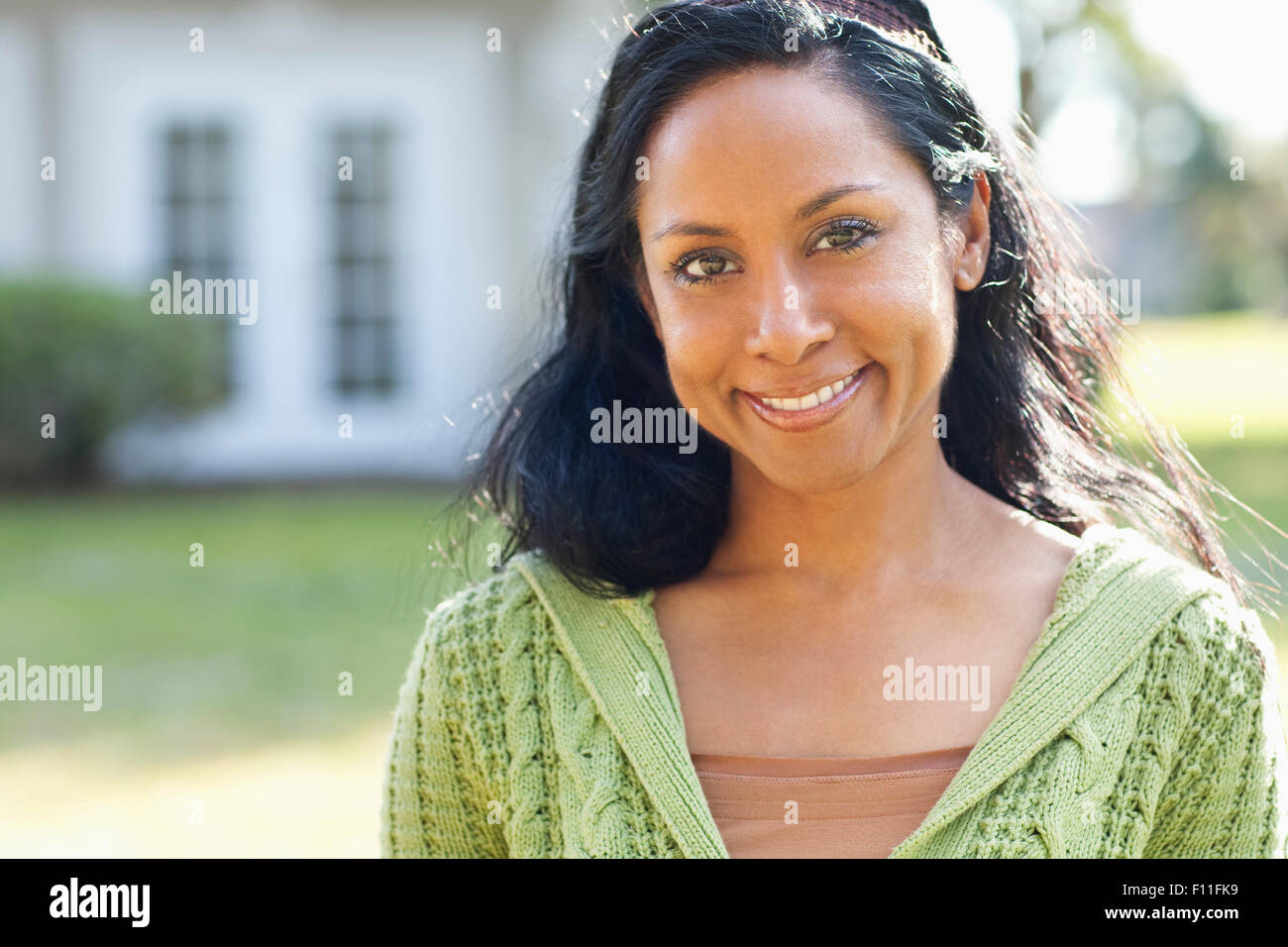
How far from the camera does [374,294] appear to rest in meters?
11.4

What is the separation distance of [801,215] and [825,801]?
2.46ft

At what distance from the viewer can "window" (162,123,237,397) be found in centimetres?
1123

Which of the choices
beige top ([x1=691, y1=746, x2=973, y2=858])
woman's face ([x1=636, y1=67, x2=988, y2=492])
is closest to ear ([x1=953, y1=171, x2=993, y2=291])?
woman's face ([x1=636, y1=67, x2=988, y2=492])

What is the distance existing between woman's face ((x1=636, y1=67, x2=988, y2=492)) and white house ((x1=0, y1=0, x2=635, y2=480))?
918cm

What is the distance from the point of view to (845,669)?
2004mm

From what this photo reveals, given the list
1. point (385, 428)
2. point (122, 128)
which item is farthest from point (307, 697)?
point (122, 128)

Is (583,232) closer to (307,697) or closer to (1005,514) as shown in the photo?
(1005,514)

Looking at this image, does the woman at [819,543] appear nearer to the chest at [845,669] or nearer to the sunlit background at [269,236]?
the chest at [845,669]

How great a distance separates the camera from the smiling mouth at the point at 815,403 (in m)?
1.84

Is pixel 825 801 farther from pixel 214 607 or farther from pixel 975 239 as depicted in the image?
pixel 214 607

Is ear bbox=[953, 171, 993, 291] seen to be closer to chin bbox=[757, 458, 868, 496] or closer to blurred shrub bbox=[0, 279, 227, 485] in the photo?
chin bbox=[757, 458, 868, 496]

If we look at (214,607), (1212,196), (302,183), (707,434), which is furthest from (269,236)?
(1212,196)

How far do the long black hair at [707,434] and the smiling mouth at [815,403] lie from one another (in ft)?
0.97
